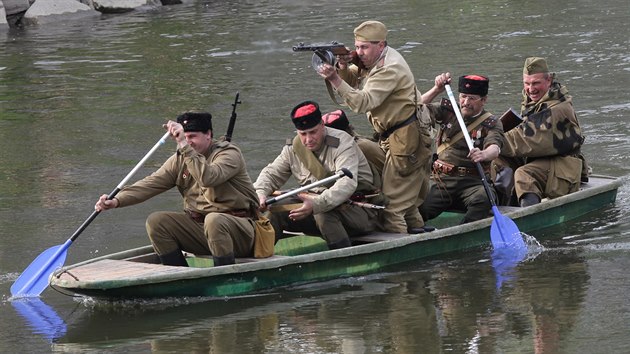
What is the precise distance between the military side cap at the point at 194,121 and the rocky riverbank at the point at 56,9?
67.9 feet

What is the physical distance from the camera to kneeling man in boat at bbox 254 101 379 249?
10.6 metres

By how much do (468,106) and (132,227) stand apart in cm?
346

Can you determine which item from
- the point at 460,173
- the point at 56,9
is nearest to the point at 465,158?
the point at 460,173

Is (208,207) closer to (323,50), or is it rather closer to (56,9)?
(323,50)

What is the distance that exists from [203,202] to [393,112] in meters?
1.88

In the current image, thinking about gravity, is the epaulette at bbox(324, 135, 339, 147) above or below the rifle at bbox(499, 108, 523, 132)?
above

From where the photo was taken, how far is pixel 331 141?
426 inches

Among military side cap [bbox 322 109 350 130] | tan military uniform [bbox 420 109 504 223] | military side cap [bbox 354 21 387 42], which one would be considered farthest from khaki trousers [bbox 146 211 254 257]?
tan military uniform [bbox 420 109 504 223]

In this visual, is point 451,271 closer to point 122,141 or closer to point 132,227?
point 132,227

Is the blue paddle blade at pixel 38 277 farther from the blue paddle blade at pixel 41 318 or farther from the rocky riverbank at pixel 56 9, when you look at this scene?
the rocky riverbank at pixel 56 9

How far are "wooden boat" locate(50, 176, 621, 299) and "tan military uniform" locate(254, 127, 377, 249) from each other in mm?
212

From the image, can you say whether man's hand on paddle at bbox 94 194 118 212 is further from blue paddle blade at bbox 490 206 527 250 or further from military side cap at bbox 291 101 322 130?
blue paddle blade at bbox 490 206 527 250

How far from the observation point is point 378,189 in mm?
11383

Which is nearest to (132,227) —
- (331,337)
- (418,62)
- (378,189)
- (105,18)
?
A: (378,189)
